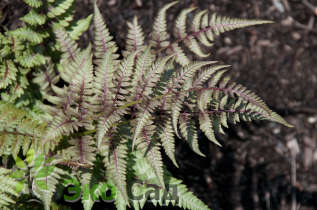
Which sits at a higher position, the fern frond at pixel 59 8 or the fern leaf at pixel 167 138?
the fern frond at pixel 59 8

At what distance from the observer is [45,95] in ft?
9.81

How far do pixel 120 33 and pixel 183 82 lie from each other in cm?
186

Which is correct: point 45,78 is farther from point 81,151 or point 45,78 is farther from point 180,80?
point 180,80

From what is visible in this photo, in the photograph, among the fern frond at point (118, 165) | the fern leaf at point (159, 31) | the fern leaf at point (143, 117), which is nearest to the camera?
the fern leaf at point (143, 117)

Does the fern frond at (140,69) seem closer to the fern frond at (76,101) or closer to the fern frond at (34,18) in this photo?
the fern frond at (76,101)

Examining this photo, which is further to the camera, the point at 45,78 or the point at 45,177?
the point at 45,78

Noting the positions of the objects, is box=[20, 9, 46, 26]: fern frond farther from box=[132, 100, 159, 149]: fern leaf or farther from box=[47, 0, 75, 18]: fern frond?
box=[132, 100, 159, 149]: fern leaf

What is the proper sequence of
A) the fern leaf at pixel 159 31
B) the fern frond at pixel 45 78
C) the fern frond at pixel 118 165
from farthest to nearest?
the fern frond at pixel 45 78 < the fern leaf at pixel 159 31 < the fern frond at pixel 118 165

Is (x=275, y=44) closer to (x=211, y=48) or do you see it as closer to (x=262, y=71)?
(x=262, y=71)

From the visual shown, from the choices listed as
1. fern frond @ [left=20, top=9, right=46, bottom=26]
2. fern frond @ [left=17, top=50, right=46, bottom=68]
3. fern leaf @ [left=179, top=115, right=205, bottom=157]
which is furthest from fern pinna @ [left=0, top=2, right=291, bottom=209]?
fern frond @ [left=17, top=50, right=46, bottom=68]

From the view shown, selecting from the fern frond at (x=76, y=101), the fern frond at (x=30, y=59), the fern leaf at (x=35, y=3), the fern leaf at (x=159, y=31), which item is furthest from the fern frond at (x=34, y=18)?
the fern leaf at (x=159, y=31)

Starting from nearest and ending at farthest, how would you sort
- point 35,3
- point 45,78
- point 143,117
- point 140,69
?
point 143,117 → point 140,69 → point 35,3 → point 45,78

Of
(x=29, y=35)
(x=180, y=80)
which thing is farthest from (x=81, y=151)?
(x=29, y=35)

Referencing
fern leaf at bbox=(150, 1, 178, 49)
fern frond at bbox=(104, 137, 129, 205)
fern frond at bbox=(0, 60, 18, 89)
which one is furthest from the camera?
fern leaf at bbox=(150, 1, 178, 49)
